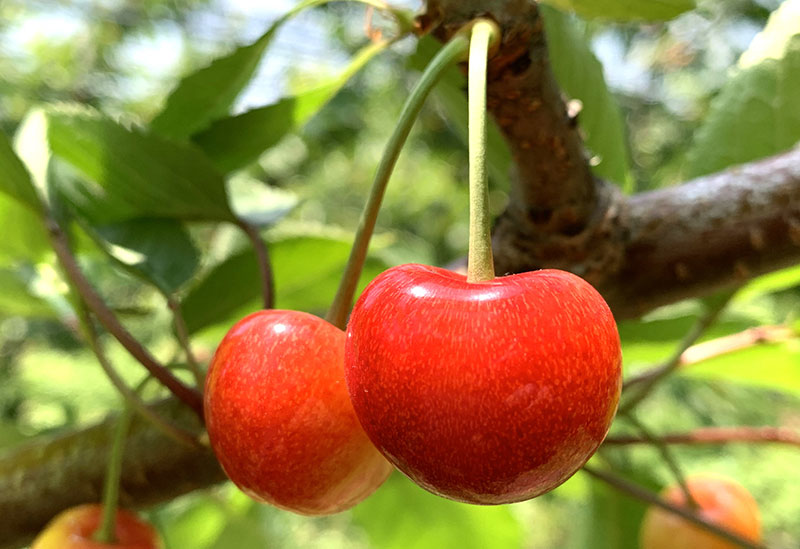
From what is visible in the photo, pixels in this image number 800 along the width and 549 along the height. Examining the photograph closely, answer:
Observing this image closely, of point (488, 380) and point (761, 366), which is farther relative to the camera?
point (761, 366)

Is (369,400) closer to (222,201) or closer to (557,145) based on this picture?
(557,145)

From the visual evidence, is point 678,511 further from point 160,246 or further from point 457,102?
point 160,246

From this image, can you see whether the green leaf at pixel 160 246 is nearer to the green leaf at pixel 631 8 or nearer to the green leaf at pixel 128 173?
the green leaf at pixel 128 173

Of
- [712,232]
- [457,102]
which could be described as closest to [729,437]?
[712,232]

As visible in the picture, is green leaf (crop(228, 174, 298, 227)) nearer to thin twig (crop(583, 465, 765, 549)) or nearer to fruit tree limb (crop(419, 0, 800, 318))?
fruit tree limb (crop(419, 0, 800, 318))

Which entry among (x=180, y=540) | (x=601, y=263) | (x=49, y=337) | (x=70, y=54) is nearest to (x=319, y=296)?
(x=601, y=263)

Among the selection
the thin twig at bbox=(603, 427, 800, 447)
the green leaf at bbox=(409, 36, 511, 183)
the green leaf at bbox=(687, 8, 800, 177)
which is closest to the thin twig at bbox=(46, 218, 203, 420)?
the green leaf at bbox=(409, 36, 511, 183)
